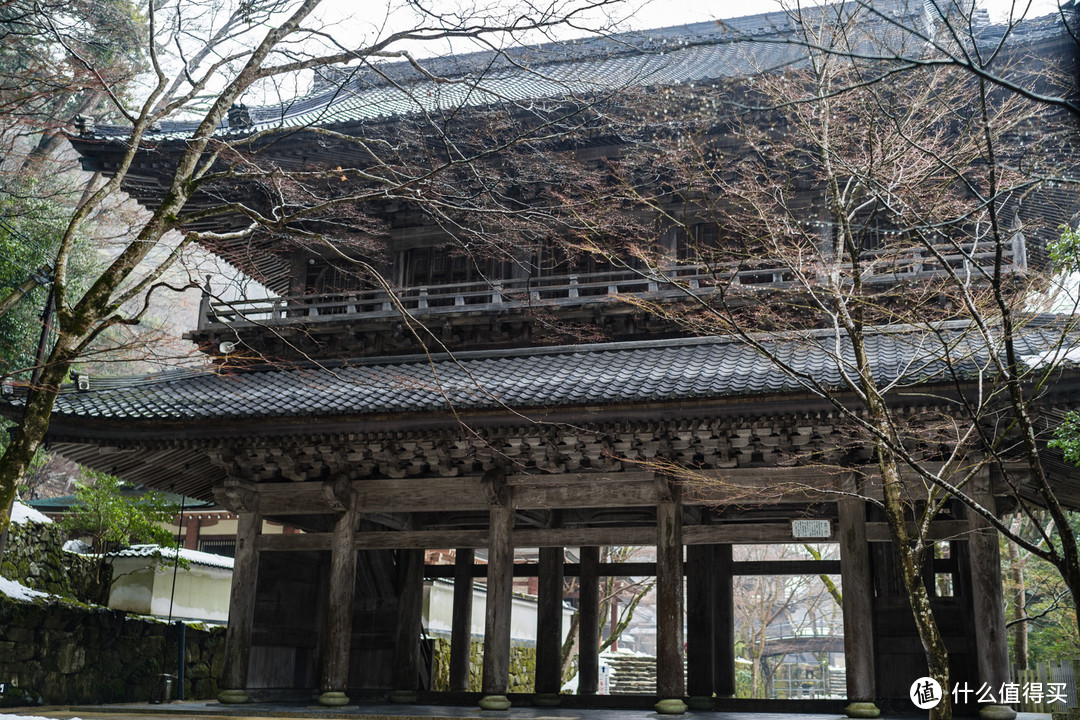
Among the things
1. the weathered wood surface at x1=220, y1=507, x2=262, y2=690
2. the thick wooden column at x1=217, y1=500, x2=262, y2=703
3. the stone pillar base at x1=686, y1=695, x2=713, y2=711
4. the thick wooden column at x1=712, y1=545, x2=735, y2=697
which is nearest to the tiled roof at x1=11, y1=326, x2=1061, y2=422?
the thick wooden column at x1=217, y1=500, x2=262, y2=703

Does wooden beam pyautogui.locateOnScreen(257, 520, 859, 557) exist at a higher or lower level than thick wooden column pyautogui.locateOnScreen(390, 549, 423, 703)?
higher

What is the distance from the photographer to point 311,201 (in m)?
13.3

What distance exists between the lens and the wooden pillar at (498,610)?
11.2m

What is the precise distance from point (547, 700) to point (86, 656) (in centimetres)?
783

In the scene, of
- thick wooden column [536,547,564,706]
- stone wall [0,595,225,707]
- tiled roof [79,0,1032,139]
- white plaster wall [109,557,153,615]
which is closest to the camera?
stone wall [0,595,225,707]

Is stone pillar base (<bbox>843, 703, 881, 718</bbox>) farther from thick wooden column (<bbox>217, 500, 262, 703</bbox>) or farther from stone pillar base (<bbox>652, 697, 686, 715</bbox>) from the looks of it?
thick wooden column (<bbox>217, 500, 262, 703</bbox>)

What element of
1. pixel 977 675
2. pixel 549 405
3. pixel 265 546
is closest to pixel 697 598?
pixel 977 675

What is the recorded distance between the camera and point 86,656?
1494cm

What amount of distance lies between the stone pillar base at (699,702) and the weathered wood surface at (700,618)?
0.27m

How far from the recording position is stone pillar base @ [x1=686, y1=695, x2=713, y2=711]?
42.7 feet

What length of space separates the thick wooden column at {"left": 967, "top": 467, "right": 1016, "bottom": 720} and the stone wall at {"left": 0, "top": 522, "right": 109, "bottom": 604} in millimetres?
14200

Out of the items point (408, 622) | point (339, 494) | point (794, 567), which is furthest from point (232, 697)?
point (794, 567)

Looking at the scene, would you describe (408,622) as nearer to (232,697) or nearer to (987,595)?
(232,697)

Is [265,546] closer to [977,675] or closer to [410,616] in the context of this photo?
[410,616]
